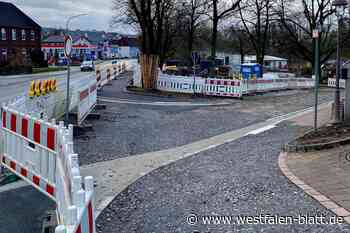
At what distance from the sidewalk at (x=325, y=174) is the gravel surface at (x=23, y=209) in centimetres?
366

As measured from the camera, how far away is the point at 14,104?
27.4 feet

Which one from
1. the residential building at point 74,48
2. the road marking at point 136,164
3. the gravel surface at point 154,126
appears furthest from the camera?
the residential building at point 74,48

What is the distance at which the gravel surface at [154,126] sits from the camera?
442 inches

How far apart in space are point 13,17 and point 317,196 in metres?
82.1

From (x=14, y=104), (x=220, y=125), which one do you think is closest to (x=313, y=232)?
(x=14, y=104)

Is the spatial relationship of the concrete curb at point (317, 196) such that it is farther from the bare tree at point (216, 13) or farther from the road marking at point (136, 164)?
the bare tree at point (216, 13)

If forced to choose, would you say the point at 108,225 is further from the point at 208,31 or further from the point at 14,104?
the point at 208,31

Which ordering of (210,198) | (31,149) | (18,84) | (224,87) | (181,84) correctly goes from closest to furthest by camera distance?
(31,149) → (210,198) → (224,87) → (181,84) → (18,84)

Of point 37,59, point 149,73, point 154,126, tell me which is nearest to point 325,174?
point 154,126

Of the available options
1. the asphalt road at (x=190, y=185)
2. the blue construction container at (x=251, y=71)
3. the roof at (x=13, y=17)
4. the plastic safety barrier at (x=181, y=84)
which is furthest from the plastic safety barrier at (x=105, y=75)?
the roof at (x=13, y=17)

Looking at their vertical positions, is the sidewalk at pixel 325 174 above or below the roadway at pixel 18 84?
below

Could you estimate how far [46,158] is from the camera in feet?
20.1

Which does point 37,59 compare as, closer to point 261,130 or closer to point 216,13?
point 216,13

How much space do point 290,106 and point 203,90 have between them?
24.5 feet
